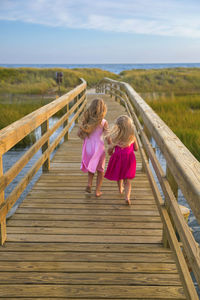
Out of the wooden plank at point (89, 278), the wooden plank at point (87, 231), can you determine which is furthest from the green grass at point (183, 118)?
the wooden plank at point (89, 278)

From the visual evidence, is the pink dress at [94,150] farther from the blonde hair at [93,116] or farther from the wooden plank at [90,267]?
the wooden plank at [90,267]

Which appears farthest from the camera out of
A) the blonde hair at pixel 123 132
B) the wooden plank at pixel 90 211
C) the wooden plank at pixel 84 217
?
the blonde hair at pixel 123 132

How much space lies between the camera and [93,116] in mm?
3789

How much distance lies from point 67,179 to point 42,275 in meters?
2.25

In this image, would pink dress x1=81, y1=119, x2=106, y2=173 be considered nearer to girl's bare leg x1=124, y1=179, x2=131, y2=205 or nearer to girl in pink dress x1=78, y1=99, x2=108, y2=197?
girl in pink dress x1=78, y1=99, x2=108, y2=197

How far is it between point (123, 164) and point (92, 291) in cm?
173

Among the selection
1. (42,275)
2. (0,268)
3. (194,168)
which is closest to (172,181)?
(194,168)

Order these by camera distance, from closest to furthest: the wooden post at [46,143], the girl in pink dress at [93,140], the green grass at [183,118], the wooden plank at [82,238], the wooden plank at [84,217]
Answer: the wooden plank at [82,238] < the wooden plank at [84,217] < the girl in pink dress at [93,140] < the wooden post at [46,143] < the green grass at [183,118]

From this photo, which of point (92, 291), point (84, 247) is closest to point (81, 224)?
point (84, 247)

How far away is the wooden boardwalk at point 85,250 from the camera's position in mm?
2197

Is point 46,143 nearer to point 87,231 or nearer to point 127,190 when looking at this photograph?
point 127,190

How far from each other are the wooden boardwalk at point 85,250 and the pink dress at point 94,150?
0.32 m

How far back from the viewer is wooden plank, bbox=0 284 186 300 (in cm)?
214

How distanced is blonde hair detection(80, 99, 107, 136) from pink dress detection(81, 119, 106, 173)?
3.1 inches
